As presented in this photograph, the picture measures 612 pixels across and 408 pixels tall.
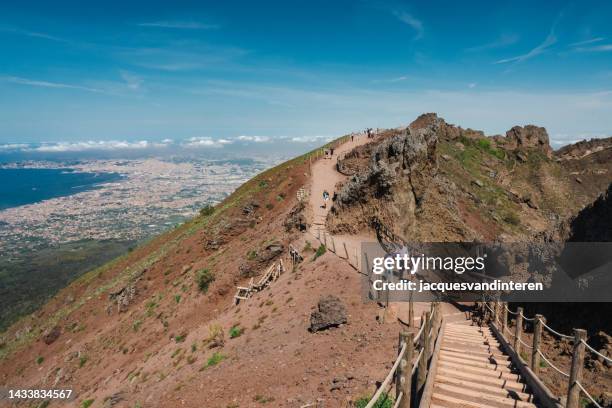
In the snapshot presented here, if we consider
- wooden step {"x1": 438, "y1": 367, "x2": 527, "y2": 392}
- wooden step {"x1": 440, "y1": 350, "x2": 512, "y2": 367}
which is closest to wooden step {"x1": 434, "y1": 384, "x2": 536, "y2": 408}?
wooden step {"x1": 438, "y1": 367, "x2": 527, "y2": 392}

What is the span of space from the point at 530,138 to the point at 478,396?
63637 mm

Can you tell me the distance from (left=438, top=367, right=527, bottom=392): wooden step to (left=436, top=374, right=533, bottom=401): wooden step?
0.12 m

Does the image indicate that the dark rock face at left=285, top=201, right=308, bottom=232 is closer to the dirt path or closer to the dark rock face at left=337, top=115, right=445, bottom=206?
the dirt path

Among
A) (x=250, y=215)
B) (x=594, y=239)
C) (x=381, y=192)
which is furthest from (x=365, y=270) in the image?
(x=250, y=215)

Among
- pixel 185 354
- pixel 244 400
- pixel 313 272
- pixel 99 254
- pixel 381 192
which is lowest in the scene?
pixel 99 254

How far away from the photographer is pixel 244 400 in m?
11.5

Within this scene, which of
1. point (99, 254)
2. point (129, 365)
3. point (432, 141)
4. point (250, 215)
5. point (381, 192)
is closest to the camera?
point (129, 365)

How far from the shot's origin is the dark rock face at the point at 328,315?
14.3 metres

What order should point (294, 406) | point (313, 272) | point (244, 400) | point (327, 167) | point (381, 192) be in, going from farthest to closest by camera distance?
1. point (327, 167)
2. point (381, 192)
3. point (313, 272)
4. point (244, 400)
5. point (294, 406)

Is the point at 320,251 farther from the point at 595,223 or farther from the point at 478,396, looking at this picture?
the point at 595,223

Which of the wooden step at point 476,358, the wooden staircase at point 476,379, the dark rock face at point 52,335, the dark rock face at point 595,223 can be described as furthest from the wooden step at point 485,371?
the dark rock face at point 52,335

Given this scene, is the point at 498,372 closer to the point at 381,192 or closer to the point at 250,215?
the point at 381,192

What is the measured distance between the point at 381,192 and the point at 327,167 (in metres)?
23.1

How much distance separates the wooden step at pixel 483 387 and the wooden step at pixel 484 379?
4.7 inches
